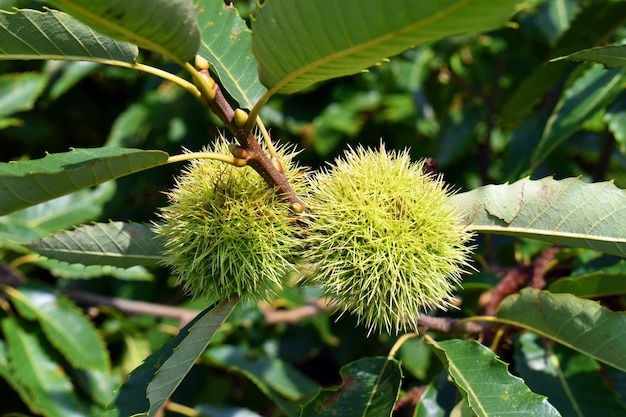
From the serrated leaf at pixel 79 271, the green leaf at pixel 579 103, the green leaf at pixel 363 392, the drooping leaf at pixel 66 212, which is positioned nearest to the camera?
the green leaf at pixel 363 392

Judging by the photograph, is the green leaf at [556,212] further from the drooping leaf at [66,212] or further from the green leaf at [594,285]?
the drooping leaf at [66,212]

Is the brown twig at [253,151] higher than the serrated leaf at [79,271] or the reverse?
higher

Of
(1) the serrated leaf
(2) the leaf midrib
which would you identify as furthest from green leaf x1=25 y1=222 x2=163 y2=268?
(1) the serrated leaf

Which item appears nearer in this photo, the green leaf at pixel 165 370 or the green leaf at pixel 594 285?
the green leaf at pixel 165 370

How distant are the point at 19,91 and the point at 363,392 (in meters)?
1.79

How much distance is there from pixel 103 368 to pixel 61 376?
14 cm

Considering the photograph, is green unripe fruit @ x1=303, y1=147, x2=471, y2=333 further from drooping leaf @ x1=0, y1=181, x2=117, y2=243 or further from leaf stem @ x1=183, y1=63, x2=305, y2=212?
drooping leaf @ x1=0, y1=181, x2=117, y2=243

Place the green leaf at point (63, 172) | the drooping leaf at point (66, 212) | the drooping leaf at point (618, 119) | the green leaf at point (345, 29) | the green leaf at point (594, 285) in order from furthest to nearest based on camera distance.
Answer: the drooping leaf at point (66, 212)
the drooping leaf at point (618, 119)
the green leaf at point (594, 285)
the green leaf at point (63, 172)
the green leaf at point (345, 29)

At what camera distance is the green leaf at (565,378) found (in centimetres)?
125

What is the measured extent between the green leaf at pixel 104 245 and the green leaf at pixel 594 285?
2.77 ft

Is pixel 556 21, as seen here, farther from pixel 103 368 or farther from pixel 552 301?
pixel 103 368

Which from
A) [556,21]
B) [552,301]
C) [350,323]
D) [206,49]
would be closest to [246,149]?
[206,49]

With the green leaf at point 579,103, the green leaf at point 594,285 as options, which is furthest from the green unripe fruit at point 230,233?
the green leaf at point 579,103

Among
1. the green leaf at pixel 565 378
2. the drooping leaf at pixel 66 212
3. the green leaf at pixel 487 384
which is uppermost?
the drooping leaf at pixel 66 212
